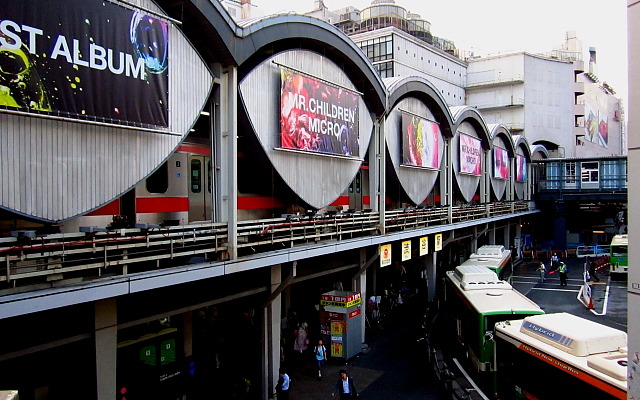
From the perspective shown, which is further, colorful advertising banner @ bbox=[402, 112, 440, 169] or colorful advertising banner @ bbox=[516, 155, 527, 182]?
colorful advertising banner @ bbox=[516, 155, 527, 182]

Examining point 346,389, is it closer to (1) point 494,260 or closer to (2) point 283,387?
(2) point 283,387

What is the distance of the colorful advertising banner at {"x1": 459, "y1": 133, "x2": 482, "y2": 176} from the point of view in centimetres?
3206

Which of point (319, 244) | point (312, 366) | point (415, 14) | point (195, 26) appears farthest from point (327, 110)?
point (415, 14)

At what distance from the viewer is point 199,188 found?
49.7ft

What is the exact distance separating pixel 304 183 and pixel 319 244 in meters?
2.30

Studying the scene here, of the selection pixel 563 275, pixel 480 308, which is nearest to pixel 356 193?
pixel 480 308

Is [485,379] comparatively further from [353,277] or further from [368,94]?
[368,94]

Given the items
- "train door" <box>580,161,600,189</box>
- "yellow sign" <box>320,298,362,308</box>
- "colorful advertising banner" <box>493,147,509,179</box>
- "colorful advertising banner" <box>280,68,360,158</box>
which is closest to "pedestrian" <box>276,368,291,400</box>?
"yellow sign" <box>320,298,362,308</box>

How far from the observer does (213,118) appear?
1316cm

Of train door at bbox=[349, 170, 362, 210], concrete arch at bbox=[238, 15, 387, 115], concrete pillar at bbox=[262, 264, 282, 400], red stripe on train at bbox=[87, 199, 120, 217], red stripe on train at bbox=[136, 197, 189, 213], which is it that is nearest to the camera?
red stripe on train at bbox=[87, 199, 120, 217]

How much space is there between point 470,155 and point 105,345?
2806 centimetres

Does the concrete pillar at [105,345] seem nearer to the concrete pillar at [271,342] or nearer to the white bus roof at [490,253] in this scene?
the concrete pillar at [271,342]

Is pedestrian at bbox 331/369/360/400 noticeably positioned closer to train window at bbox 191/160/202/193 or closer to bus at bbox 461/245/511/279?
train window at bbox 191/160/202/193

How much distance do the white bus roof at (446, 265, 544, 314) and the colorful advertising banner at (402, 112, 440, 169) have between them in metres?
6.18
